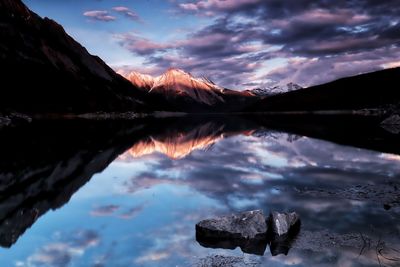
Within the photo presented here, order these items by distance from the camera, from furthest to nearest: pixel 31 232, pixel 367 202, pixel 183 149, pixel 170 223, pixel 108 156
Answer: pixel 183 149, pixel 108 156, pixel 367 202, pixel 170 223, pixel 31 232

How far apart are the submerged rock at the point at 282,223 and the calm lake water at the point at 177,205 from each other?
439 millimetres

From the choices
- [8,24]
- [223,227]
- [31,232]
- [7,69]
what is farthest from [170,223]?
[8,24]

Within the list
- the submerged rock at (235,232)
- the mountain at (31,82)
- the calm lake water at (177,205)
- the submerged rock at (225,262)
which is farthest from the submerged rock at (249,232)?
the mountain at (31,82)

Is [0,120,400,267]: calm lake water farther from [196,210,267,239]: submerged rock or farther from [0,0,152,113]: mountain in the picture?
[0,0,152,113]: mountain

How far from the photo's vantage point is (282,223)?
13.5m

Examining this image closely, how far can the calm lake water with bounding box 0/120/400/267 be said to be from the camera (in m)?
11.9

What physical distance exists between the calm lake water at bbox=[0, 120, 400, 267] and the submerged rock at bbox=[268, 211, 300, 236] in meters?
0.44

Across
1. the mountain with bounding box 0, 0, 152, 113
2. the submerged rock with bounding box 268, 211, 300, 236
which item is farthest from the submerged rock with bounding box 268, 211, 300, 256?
the mountain with bounding box 0, 0, 152, 113

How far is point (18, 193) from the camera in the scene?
66.3 feet

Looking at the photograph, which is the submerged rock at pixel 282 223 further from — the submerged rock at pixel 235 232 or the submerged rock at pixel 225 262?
the submerged rock at pixel 225 262

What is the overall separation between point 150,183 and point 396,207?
13.3 m

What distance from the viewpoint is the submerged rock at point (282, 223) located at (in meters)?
13.3

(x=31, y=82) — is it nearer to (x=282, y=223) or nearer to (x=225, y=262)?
(x=282, y=223)

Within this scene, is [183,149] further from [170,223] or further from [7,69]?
[7,69]
